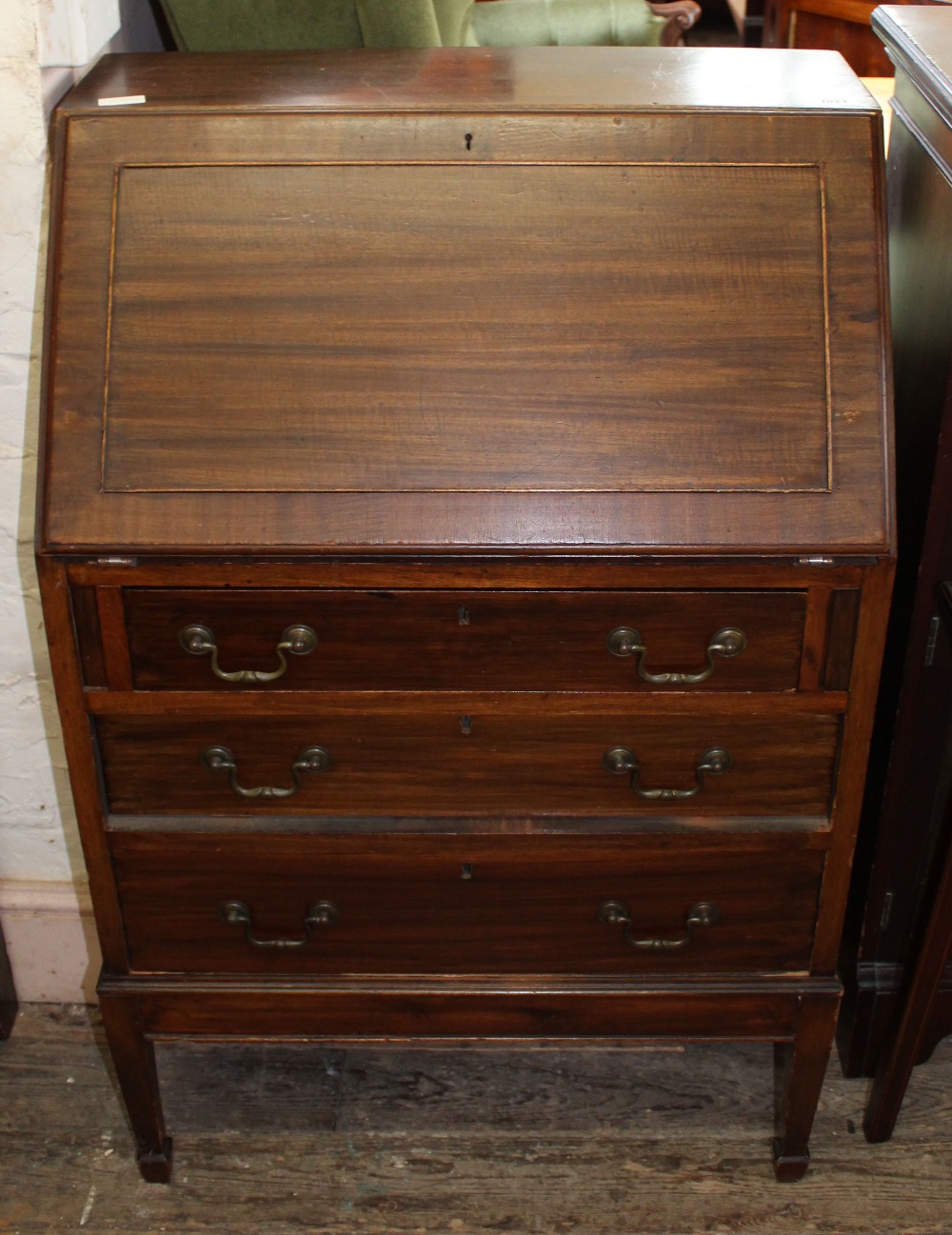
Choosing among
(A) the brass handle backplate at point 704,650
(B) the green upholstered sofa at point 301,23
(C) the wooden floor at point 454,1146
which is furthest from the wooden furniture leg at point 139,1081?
(B) the green upholstered sofa at point 301,23

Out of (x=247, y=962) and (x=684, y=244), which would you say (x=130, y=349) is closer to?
(x=684, y=244)

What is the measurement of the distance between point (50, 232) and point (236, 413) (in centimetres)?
29

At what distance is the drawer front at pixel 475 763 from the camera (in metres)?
1.49

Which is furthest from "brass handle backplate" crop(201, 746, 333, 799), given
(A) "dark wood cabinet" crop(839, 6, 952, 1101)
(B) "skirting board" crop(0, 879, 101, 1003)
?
(A) "dark wood cabinet" crop(839, 6, 952, 1101)

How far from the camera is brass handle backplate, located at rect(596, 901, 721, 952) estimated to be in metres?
1.61

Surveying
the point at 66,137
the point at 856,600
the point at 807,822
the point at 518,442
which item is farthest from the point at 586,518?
the point at 66,137

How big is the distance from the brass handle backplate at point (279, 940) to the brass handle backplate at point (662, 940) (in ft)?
1.11

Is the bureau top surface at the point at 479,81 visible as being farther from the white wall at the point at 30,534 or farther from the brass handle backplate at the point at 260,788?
the brass handle backplate at the point at 260,788

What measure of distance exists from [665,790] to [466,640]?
0.31m

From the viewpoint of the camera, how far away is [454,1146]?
1905mm

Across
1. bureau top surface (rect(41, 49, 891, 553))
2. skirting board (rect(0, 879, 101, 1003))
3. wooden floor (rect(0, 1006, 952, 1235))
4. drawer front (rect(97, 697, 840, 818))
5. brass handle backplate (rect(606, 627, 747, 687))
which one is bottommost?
wooden floor (rect(0, 1006, 952, 1235))

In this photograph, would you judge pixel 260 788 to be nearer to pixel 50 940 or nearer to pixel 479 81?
pixel 50 940

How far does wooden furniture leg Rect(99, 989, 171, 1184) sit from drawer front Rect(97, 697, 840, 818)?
0.30m

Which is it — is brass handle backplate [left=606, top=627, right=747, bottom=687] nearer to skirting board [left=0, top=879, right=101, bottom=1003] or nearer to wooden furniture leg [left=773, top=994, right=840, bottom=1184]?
wooden furniture leg [left=773, top=994, right=840, bottom=1184]
